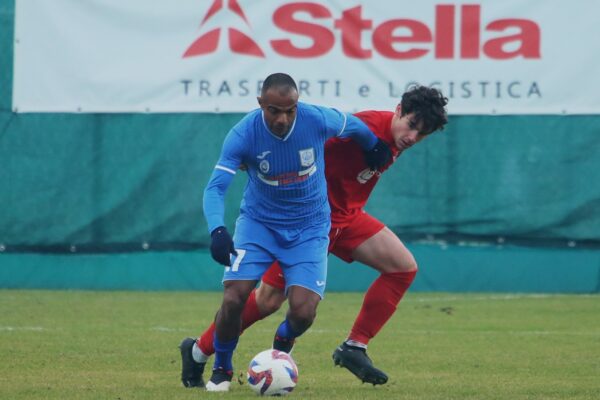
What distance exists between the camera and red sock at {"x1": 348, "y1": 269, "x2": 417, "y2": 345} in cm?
834

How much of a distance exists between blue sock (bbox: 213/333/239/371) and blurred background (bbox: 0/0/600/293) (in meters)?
6.96

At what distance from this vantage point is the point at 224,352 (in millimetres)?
7621

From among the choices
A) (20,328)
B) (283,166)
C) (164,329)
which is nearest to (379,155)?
(283,166)

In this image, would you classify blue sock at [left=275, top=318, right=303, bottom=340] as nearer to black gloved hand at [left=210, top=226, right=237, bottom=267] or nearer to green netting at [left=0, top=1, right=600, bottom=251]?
black gloved hand at [left=210, top=226, right=237, bottom=267]

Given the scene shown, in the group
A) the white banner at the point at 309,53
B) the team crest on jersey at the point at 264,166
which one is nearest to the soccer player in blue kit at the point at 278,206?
Answer: the team crest on jersey at the point at 264,166

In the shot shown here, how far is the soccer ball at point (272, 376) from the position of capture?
736 centimetres

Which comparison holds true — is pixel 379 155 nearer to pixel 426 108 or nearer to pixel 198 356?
pixel 426 108

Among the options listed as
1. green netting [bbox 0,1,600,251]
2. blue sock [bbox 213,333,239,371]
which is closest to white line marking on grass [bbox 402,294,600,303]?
green netting [bbox 0,1,600,251]

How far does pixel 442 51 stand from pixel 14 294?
512cm

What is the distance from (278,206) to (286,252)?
261 mm

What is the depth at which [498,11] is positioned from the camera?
47.8ft

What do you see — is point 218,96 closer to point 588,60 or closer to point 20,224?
point 20,224

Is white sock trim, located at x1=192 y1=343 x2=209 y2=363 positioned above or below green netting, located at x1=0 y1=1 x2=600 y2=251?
below

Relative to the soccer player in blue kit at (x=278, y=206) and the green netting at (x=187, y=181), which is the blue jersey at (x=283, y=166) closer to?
the soccer player in blue kit at (x=278, y=206)
